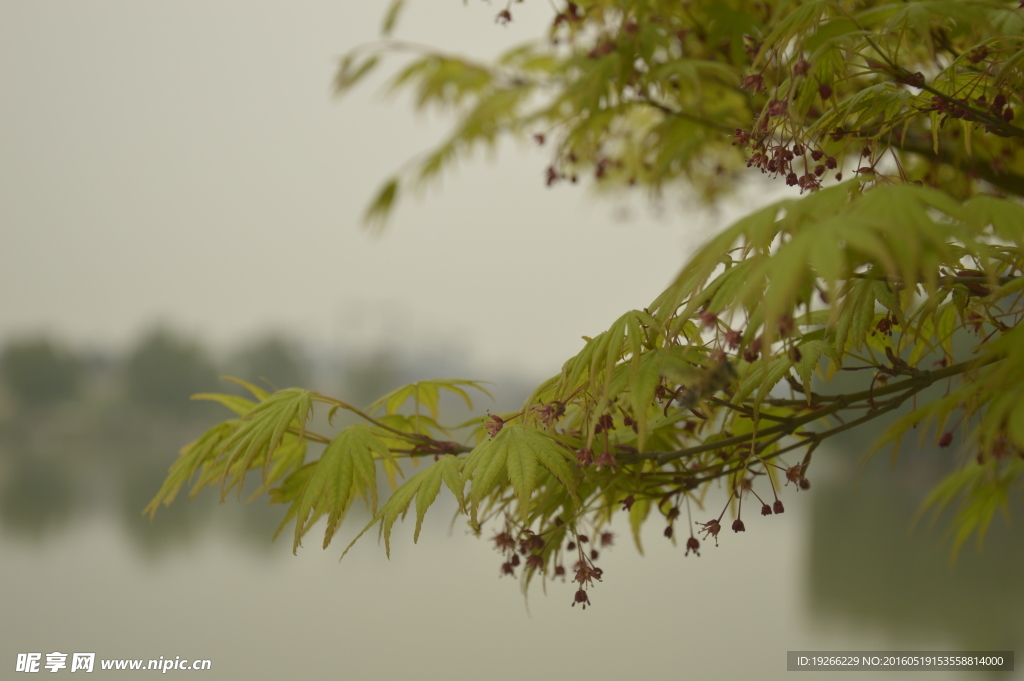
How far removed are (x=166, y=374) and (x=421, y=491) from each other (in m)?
2.20

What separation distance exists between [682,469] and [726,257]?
23cm

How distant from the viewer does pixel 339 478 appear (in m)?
0.57

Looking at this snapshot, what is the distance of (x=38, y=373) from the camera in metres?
2.33

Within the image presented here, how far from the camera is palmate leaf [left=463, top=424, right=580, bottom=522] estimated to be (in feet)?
1.61

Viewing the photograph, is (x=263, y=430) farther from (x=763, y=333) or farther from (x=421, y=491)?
(x=763, y=333)

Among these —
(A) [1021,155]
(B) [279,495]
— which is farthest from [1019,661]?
(B) [279,495]

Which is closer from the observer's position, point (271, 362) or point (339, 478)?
point (339, 478)

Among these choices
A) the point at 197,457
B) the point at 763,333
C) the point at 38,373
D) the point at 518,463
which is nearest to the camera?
the point at 763,333

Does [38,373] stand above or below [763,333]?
above

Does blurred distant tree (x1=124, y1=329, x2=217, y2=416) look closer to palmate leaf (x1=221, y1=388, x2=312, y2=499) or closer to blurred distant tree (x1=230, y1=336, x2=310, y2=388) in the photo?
blurred distant tree (x1=230, y1=336, x2=310, y2=388)

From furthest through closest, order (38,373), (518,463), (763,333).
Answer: (38,373), (518,463), (763,333)

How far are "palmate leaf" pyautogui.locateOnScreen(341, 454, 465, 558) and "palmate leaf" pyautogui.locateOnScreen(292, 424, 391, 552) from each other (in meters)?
0.02

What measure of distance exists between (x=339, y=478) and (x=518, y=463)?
162 mm

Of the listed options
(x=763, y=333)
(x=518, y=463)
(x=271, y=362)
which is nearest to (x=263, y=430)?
(x=518, y=463)
